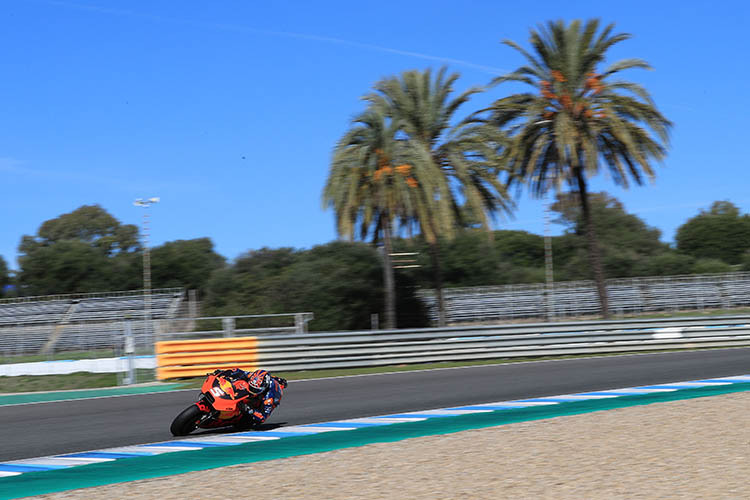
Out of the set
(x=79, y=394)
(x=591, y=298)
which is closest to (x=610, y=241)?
(x=591, y=298)

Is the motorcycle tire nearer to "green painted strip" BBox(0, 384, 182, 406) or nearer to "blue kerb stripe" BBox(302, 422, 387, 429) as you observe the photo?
"blue kerb stripe" BBox(302, 422, 387, 429)

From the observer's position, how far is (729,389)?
11859 mm

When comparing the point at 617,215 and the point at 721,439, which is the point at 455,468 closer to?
the point at 721,439

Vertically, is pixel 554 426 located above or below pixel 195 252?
below

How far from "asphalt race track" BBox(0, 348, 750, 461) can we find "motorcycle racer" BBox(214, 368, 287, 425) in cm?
41

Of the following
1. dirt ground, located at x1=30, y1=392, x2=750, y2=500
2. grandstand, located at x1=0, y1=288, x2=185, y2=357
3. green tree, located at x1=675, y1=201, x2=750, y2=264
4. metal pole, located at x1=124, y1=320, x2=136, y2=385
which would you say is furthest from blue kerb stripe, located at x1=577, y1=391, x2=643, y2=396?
green tree, located at x1=675, y1=201, x2=750, y2=264

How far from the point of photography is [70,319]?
158 feet

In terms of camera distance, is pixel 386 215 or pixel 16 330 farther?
pixel 16 330

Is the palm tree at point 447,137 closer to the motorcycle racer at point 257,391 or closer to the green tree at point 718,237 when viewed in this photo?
the motorcycle racer at point 257,391

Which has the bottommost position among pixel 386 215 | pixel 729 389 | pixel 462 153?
pixel 729 389

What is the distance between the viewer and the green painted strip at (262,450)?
6.68 metres

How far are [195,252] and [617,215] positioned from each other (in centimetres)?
4715

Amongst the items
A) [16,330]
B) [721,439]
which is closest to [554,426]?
[721,439]

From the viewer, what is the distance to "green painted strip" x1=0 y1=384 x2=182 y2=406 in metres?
14.3
